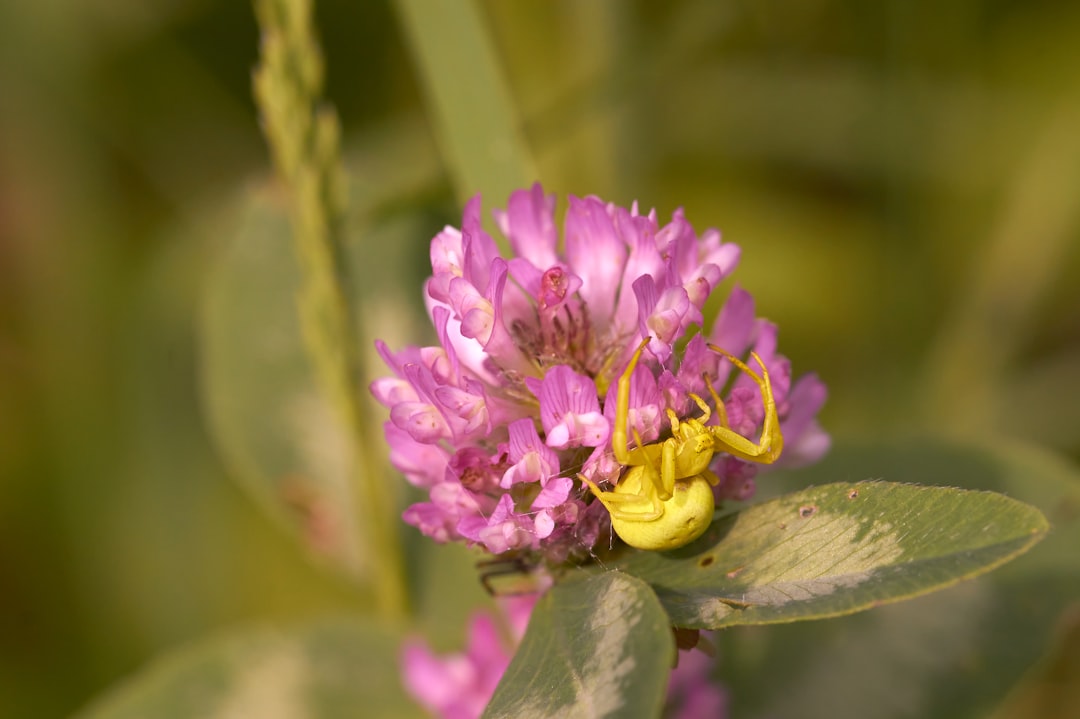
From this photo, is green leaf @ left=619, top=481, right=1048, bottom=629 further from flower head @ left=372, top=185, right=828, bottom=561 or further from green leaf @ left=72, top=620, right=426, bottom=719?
green leaf @ left=72, top=620, right=426, bottom=719

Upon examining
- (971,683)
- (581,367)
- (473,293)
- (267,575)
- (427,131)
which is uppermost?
(427,131)

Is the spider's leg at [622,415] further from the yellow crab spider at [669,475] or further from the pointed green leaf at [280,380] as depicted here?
the pointed green leaf at [280,380]

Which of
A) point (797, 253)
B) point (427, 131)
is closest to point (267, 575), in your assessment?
point (427, 131)

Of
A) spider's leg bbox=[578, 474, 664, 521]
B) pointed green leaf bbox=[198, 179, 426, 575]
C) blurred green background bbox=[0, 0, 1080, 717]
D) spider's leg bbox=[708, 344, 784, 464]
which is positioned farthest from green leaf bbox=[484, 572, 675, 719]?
blurred green background bbox=[0, 0, 1080, 717]

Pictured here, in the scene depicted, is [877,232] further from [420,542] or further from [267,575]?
[267,575]

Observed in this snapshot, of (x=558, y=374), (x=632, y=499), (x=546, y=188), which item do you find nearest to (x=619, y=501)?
(x=632, y=499)

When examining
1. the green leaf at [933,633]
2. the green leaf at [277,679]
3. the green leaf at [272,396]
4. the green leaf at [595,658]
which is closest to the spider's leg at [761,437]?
the green leaf at [595,658]
